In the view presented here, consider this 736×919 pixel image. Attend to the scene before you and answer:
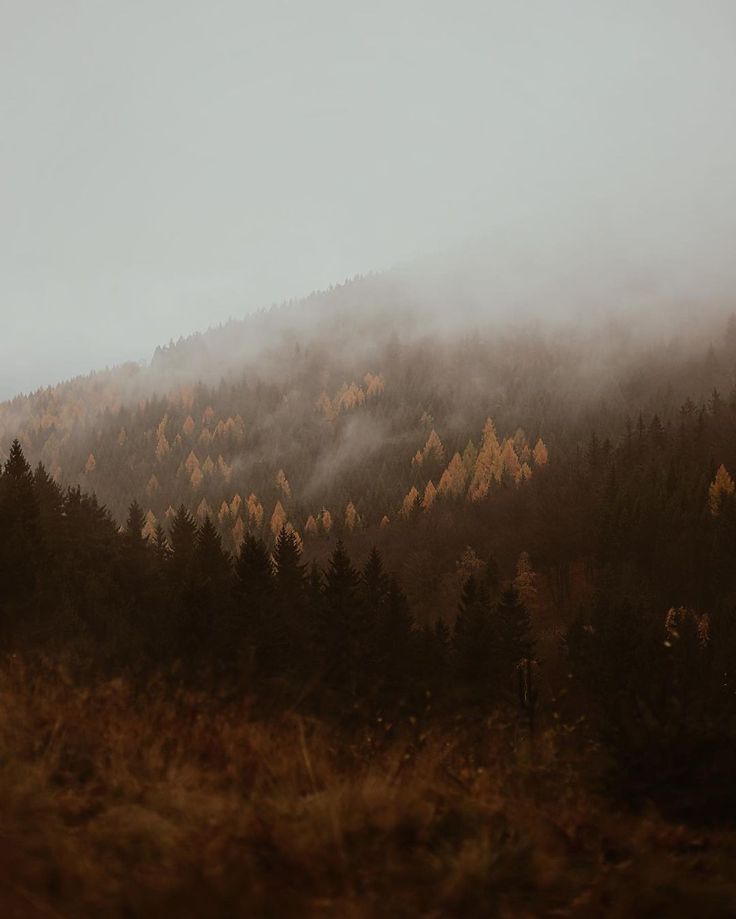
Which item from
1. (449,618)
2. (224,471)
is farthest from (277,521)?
(224,471)

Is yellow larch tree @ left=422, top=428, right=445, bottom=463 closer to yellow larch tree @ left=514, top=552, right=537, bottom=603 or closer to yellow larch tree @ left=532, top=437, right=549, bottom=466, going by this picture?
yellow larch tree @ left=532, top=437, right=549, bottom=466

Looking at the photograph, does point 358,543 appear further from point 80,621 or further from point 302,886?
point 302,886

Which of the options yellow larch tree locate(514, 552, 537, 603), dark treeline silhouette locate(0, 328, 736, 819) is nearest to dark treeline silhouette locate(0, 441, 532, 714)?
dark treeline silhouette locate(0, 328, 736, 819)

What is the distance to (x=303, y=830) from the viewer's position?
484 centimetres

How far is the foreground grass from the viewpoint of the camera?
4.25 metres

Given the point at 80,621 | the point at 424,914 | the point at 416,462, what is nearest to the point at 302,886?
the point at 424,914

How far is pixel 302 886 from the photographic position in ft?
14.3

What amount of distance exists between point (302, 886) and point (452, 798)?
166 cm

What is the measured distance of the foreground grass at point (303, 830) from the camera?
425 centimetres

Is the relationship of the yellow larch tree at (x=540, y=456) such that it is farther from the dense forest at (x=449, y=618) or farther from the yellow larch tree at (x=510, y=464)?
the yellow larch tree at (x=510, y=464)

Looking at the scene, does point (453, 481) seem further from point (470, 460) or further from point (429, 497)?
point (470, 460)

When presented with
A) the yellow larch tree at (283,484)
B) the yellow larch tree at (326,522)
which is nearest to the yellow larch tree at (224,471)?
the yellow larch tree at (283,484)

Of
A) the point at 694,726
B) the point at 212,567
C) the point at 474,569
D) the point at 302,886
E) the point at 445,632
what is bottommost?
the point at 474,569

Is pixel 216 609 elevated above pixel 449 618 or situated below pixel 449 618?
above
